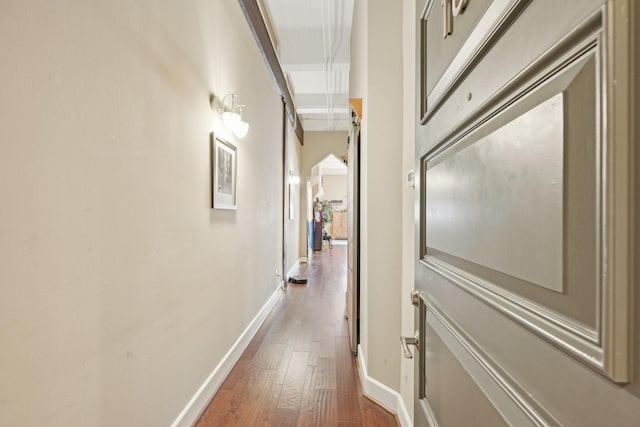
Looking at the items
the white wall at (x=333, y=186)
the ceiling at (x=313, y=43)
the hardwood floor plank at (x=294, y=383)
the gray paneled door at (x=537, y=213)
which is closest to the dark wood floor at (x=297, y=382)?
the hardwood floor plank at (x=294, y=383)

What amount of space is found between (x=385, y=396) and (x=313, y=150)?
22.5 ft

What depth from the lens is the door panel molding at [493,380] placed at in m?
0.44

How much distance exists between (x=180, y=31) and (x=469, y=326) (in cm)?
194

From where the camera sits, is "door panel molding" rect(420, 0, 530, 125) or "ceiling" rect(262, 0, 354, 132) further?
"ceiling" rect(262, 0, 354, 132)

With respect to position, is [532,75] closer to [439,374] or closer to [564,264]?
[564,264]

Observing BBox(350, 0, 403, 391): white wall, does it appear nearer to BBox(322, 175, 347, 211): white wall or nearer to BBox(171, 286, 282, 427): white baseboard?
BBox(171, 286, 282, 427): white baseboard

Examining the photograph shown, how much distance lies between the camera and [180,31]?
68.4 inches

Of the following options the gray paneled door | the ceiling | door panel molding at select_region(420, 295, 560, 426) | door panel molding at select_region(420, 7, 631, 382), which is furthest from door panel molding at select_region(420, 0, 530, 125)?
the ceiling

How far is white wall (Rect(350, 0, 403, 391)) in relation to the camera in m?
2.00

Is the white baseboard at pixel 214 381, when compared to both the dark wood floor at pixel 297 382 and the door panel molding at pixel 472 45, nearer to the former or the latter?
the dark wood floor at pixel 297 382

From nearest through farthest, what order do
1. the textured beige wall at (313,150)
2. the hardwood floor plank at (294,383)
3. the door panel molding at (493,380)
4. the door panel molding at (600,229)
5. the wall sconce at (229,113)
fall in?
the door panel molding at (600,229) → the door panel molding at (493,380) → the hardwood floor plank at (294,383) → the wall sconce at (229,113) → the textured beige wall at (313,150)

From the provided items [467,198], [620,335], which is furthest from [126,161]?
[620,335]

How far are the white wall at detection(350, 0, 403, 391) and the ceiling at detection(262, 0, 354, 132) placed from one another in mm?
1790

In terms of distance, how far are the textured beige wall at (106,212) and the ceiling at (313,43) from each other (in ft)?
5.76
